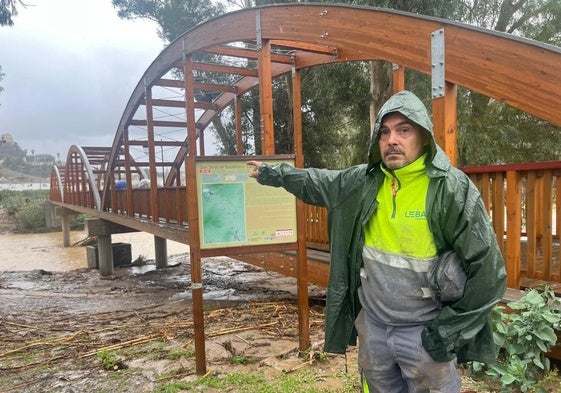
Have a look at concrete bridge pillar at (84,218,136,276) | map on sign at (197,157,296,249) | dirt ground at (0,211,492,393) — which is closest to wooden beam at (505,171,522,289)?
dirt ground at (0,211,492,393)

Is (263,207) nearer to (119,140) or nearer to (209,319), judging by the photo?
(209,319)

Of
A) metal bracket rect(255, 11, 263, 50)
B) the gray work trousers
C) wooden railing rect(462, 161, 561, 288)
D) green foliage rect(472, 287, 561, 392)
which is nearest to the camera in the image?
the gray work trousers

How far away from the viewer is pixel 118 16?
700 inches

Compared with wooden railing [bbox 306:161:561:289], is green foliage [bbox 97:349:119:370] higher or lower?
lower

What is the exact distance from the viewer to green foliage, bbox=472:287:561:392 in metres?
2.72

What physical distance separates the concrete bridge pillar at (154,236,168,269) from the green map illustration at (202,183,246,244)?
11653mm

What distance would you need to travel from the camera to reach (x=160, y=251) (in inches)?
583

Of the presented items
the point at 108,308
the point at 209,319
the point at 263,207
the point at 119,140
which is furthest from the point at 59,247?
the point at 263,207

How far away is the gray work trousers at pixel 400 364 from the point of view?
1.70 m

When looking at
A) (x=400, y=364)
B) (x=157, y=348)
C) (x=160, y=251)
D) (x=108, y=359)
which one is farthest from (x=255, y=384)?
(x=160, y=251)

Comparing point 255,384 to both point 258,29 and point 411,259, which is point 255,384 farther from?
point 258,29

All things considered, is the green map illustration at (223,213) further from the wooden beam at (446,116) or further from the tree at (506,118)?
the tree at (506,118)

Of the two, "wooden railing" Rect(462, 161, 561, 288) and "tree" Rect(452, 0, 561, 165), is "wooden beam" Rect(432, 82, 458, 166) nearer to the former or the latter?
"wooden railing" Rect(462, 161, 561, 288)

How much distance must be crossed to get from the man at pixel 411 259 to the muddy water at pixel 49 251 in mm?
17454
